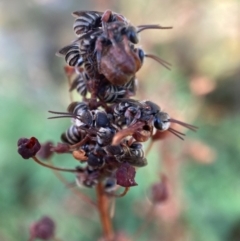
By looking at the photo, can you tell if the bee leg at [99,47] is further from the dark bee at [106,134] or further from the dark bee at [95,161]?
the dark bee at [95,161]

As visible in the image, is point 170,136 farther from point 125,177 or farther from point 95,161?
point 125,177

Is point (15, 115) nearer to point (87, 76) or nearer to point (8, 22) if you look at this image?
point (8, 22)

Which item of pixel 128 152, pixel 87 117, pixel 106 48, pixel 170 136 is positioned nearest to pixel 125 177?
pixel 128 152

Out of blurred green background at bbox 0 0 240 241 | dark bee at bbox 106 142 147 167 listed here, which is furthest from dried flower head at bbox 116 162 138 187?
blurred green background at bbox 0 0 240 241

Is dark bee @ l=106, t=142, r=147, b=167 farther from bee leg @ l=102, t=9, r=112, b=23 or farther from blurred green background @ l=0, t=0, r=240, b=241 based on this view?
blurred green background @ l=0, t=0, r=240, b=241

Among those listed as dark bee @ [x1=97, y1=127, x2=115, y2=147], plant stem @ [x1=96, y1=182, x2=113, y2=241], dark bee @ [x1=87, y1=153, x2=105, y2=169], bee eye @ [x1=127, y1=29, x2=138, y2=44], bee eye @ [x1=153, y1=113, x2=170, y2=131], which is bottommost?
plant stem @ [x1=96, y1=182, x2=113, y2=241]

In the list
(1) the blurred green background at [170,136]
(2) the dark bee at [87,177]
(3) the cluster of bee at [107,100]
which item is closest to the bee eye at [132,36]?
(3) the cluster of bee at [107,100]
